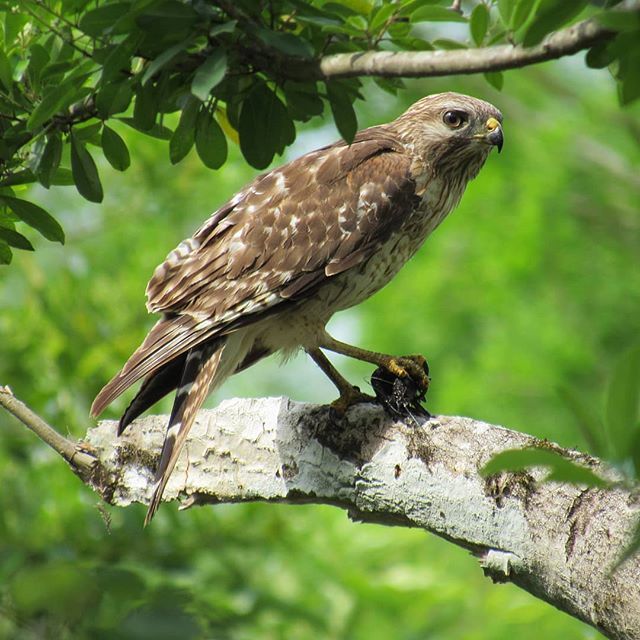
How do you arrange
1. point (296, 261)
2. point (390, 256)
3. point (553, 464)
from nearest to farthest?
point (553, 464)
point (296, 261)
point (390, 256)

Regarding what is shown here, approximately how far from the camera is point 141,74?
7.20 feet

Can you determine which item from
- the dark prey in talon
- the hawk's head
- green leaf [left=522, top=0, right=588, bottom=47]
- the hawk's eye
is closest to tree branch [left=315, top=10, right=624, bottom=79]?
green leaf [left=522, top=0, right=588, bottom=47]

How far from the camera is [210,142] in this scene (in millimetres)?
2676

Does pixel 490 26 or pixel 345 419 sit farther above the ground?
pixel 490 26

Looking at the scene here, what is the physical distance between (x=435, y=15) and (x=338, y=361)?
740cm

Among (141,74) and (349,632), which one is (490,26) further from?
(349,632)

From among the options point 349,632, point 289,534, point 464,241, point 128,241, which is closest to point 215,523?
point 289,534

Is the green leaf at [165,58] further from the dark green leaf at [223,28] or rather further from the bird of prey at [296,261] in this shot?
the bird of prey at [296,261]

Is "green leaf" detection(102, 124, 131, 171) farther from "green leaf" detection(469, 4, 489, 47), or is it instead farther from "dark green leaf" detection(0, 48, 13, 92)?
"green leaf" detection(469, 4, 489, 47)

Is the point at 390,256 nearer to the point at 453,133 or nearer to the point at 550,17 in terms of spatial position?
the point at 453,133

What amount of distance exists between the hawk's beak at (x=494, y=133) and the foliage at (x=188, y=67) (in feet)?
4.06

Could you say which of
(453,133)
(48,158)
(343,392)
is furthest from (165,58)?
(453,133)

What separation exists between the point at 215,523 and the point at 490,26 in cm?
311

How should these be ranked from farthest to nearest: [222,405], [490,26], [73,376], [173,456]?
[73,376], [222,405], [173,456], [490,26]
